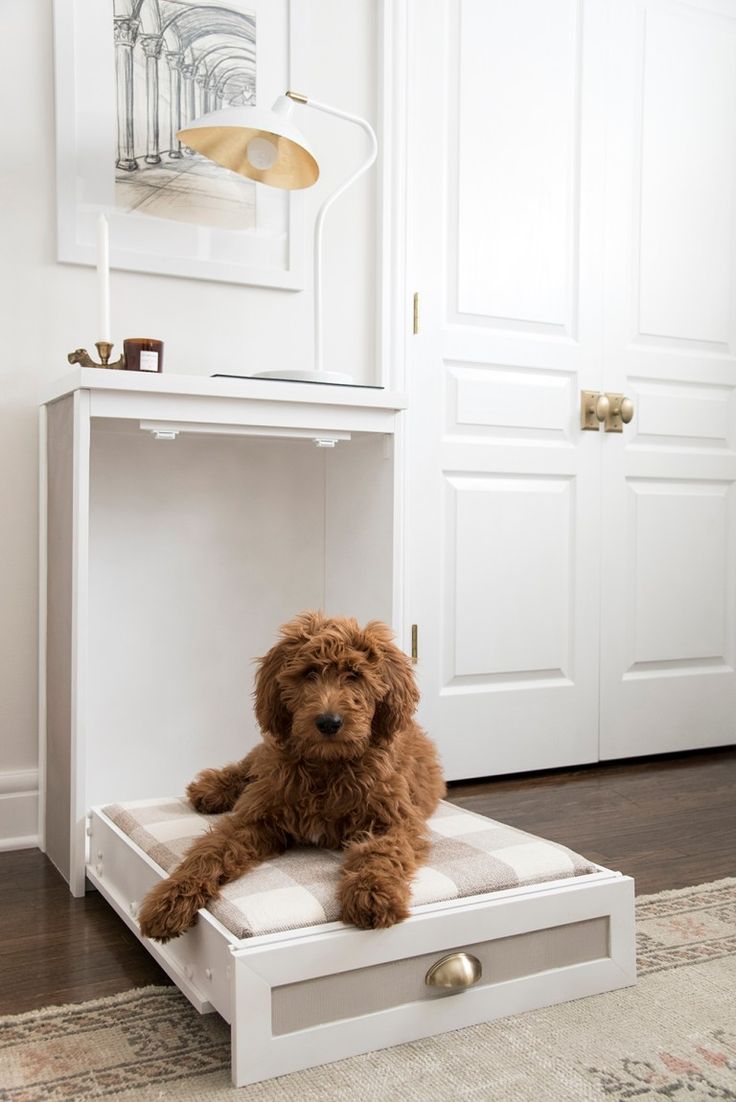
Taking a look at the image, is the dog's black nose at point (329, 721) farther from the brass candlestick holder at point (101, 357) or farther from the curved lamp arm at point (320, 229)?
the curved lamp arm at point (320, 229)

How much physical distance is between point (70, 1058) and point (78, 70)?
5.80 feet

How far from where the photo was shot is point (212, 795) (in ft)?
5.26

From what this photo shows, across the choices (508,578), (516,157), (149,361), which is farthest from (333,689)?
(516,157)

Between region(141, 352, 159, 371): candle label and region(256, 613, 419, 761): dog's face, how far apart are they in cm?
66

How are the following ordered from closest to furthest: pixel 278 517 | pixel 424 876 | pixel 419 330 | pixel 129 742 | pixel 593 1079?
1. pixel 593 1079
2. pixel 424 876
3. pixel 129 742
4. pixel 278 517
5. pixel 419 330

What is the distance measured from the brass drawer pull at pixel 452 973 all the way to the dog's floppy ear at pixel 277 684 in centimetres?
34

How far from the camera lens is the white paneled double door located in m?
2.41

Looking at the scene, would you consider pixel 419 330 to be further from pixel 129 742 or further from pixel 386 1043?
pixel 386 1043

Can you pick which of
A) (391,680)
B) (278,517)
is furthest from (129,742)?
(391,680)

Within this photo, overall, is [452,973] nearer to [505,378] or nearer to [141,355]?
[141,355]

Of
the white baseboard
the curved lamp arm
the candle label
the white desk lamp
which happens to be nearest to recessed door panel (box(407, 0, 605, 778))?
the curved lamp arm

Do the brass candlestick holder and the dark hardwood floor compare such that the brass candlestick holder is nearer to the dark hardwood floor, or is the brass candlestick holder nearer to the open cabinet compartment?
the open cabinet compartment

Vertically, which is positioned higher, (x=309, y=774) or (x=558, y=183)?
(x=558, y=183)

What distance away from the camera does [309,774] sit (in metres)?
1.32
